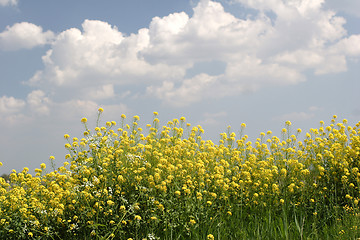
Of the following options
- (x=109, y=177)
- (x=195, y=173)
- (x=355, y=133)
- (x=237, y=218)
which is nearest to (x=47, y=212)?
(x=109, y=177)

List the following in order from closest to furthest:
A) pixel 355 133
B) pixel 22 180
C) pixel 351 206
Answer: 1. pixel 351 206
2. pixel 22 180
3. pixel 355 133

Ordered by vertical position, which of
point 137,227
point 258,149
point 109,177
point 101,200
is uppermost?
point 258,149

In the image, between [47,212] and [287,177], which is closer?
[47,212]

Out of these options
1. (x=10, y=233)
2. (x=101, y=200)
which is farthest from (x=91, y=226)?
(x=10, y=233)

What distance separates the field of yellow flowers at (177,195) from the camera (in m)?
5.25

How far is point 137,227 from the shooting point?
5.12 m

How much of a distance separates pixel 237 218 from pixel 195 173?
961 millimetres

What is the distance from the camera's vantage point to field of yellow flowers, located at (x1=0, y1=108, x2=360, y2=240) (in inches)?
207

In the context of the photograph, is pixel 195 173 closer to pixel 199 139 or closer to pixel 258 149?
pixel 199 139

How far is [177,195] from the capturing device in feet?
17.4

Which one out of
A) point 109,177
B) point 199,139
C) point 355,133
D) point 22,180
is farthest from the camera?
point 355,133

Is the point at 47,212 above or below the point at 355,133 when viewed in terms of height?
below

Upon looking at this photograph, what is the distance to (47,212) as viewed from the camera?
564 centimetres

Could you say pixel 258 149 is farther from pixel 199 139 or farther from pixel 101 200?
pixel 101 200
